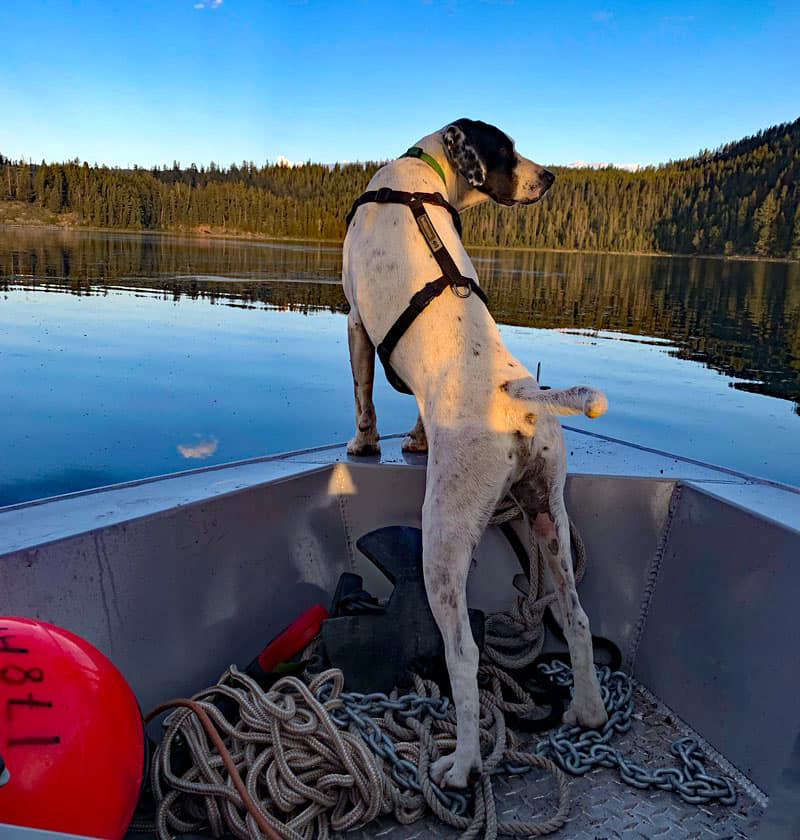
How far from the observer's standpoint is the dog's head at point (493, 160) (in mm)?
3129

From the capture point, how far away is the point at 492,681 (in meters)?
2.74

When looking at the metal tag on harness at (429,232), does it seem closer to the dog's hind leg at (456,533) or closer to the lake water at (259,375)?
the dog's hind leg at (456,533)

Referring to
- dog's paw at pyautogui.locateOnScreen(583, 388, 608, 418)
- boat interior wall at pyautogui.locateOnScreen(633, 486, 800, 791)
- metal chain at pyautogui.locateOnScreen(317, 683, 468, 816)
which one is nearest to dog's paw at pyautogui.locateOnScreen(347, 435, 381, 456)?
metal chain at pyautogui.locateOnScreen(317, 683, 468, 816)

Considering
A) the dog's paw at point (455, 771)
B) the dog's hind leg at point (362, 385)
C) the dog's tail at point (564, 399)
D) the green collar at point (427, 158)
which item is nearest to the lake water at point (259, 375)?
the dog's hind leg at point (362, 385)

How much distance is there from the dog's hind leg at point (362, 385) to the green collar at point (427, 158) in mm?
736

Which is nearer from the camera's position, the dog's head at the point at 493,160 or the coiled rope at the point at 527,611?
the coiled rope at the point at 527,611

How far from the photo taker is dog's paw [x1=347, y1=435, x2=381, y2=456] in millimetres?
3404

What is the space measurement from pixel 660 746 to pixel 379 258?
2.12 meters

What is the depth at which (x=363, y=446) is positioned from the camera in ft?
A: 11.2

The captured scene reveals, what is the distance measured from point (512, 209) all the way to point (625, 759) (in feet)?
417

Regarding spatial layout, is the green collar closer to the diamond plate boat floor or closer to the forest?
the diamond plate boat floor

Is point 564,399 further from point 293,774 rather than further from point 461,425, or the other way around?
point 293,774

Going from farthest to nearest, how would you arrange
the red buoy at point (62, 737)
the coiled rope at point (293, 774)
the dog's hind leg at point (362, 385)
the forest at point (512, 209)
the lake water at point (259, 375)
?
1. the forest at point (512, 209)
2. the lake water at point (259, 375)
3. the dog's hind leg at point (362, 385)
4. the coiled rope at point (293, 774)
5. the red buoy at point (62, 737)

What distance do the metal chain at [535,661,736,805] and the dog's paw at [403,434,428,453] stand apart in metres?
1.37
